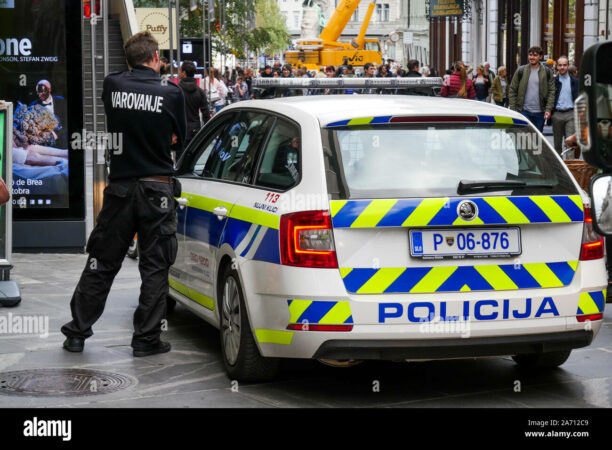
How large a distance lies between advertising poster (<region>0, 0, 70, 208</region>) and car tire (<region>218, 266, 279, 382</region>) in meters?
5.98

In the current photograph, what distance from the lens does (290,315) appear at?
5945 millimetres

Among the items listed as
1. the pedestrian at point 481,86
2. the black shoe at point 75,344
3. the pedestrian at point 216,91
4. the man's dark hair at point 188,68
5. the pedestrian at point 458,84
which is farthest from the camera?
the pedestrian at point 481,86

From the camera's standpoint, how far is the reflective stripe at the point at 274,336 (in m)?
5.98

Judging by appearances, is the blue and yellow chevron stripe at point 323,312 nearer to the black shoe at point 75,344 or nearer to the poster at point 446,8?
the black shoe at point 75,344

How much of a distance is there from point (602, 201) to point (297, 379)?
3393 millimetres

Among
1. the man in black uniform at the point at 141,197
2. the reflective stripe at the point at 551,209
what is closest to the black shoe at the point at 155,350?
the man in black uniform at the point at 141,197

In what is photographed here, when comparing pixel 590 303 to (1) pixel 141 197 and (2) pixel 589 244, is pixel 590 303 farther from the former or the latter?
(1) pixel 141 197

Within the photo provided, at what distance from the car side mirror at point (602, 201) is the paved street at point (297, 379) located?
2.69 meters

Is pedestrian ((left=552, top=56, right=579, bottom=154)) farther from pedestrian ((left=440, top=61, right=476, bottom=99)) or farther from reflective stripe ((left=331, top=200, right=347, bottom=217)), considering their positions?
reflective stripe ((left=331, top=200, right=347, bottom=217))

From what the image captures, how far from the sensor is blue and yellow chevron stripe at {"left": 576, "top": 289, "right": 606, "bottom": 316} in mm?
6133

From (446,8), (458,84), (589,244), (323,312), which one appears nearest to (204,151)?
(323,312)
